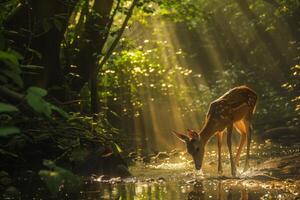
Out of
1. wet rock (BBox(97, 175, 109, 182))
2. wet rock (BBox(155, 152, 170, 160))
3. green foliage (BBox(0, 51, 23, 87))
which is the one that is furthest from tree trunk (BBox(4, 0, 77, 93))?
wet rock (BBox(155, 152, 170, 160))

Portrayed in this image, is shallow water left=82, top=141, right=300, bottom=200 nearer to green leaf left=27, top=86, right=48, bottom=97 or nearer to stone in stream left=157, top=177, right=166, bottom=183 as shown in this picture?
stone in stream left=157, top=177, right=166, bottom=183

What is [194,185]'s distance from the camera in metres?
9.32

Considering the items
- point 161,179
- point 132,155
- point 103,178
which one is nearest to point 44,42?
point 103,178

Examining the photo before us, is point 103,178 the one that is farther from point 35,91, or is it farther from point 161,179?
point 35,91

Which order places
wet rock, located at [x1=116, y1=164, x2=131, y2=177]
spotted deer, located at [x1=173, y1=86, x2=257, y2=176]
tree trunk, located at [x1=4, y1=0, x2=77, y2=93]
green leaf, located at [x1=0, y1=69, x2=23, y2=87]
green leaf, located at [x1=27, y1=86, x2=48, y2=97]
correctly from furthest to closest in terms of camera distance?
spotted deer, located at [x1=173, y1=86, x2=257, y2=176], wet rock, located at [x1=116, y1=164, x2=131, y2=177], tree trunk, located at [x1=4, y1=0, x2=77, y2=93], green leaf, located at [x1=0, y1=69, x2=23, y2=87], green leaf, located at [x1=27, y1=86, x2=48, y2=97]

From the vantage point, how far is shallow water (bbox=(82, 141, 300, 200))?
8086mm

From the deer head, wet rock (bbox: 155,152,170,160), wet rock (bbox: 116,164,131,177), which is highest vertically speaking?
wet rock (bbox: 155,152,170,160)

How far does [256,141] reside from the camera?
58.3 ft

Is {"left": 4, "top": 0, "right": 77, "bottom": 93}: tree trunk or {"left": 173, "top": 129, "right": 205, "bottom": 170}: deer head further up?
{"left": 4, "top": 0, "right": 77, "bottom": 93}: tree trunk

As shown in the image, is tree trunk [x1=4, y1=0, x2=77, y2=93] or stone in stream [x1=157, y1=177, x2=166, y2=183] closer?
tree trunk [x1=4, y1=0, x2=77, y2=93]

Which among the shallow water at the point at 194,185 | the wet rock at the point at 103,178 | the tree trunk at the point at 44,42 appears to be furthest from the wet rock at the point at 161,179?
the tree trunk at the point at 44,42

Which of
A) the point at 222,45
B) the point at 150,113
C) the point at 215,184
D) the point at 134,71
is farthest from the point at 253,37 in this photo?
the point at 215,184

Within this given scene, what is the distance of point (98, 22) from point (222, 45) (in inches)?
982

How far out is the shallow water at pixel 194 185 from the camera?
8.09 m
